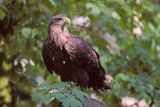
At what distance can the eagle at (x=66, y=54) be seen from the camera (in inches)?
116

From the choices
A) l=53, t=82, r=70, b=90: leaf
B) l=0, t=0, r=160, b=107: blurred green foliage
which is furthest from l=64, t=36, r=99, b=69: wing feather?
l=0, t=0, r=160, b=107: blurred green foliage

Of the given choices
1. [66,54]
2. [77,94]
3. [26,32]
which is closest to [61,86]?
[77,94]

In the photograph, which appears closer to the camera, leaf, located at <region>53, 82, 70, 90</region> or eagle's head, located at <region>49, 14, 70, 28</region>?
leaf, located at <region>53, 82, 70, 90</region>

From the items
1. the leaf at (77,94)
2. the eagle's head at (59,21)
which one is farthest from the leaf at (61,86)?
the eagle's head at (59,21)

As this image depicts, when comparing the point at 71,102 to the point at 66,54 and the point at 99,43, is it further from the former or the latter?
the point at 99,43

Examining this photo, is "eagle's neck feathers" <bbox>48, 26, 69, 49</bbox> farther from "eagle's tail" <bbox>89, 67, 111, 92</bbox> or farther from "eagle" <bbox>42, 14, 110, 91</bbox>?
"eagle's tail" <bbox>89, 67, 111, 92</bbox>

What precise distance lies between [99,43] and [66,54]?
170 cm

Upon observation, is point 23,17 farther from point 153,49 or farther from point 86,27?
point 153,49

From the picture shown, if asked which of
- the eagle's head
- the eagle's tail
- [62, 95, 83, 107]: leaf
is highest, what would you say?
the eagle's head

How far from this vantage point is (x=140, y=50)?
182 inches

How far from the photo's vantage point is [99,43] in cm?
464

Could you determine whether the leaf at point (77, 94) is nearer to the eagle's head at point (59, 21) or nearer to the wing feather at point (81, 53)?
the wing feather at point (81, 53)

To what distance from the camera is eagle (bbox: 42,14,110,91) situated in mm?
2945

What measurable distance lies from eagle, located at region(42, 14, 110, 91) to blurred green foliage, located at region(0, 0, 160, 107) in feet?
2.98
